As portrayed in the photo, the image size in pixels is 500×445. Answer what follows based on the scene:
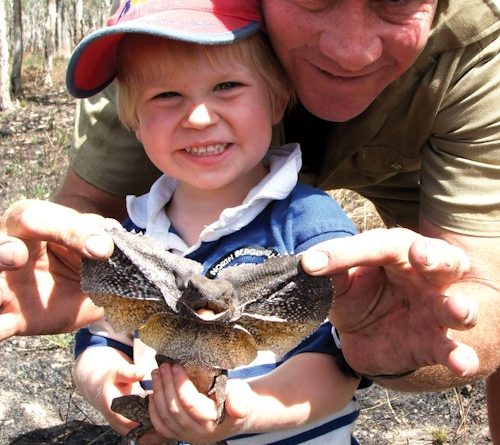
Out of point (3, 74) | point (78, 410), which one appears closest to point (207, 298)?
point (78, 410)

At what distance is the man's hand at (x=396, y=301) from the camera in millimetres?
1769

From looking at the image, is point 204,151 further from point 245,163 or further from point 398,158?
point 398,158

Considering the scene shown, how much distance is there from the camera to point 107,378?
7.23 ft

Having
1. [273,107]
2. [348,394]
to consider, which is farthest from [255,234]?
[348,394]

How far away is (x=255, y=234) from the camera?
2.12 meters

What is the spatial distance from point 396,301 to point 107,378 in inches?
31.8

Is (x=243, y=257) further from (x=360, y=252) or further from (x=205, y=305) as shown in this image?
(x=205, y=305)

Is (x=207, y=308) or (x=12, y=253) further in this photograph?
(x=12, y=253)

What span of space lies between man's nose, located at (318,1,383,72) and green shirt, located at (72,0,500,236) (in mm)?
314

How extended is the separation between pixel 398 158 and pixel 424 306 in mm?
1068

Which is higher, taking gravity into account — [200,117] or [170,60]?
[170,60]

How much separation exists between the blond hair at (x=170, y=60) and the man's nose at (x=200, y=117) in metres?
0.12

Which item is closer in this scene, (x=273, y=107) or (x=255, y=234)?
(x=255, y=234)

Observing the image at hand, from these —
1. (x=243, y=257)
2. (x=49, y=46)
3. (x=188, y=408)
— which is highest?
(x=243, y=257)
